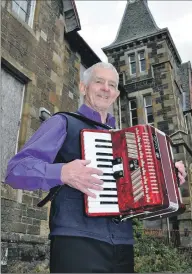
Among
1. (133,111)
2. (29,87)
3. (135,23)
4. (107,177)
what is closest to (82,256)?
(107,177)

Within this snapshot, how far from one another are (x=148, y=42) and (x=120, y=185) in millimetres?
15295

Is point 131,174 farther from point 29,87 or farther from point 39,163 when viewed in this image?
point 29,87

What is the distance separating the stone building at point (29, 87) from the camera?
564 cm

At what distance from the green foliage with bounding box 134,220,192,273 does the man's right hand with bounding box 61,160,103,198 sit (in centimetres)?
531

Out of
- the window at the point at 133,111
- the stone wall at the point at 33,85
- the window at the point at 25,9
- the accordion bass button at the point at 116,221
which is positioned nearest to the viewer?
the accordion bass button at the point at 116,221

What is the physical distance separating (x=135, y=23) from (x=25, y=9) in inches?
475

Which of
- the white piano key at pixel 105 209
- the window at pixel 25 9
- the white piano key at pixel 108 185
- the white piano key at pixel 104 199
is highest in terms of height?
the window at pixel 25 9

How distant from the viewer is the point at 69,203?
2213 mm

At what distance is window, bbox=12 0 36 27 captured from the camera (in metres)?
7.39

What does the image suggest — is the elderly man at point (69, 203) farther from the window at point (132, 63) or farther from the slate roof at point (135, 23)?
the slate roof at point (135, 23)

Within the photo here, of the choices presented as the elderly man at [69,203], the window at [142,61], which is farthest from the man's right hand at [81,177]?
the window at [142,61]

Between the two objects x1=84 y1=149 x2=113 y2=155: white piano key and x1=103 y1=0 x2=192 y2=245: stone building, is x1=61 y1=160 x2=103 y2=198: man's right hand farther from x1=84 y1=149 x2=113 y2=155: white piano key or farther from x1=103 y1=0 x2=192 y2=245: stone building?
x1=103 y1=0 x2=192 y2=245: stone building

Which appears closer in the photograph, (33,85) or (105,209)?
(105,209)

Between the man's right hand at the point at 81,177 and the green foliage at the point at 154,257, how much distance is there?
5311 mm
